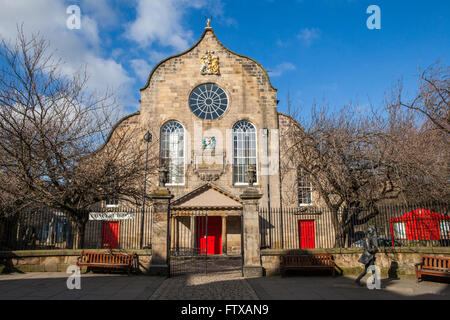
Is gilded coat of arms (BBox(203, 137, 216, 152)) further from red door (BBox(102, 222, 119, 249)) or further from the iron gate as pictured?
red door (BBox(102, 222, 119, 249))

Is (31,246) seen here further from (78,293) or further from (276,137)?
(276,137)

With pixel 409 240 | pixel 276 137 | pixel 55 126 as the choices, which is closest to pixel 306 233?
pixel 276 137

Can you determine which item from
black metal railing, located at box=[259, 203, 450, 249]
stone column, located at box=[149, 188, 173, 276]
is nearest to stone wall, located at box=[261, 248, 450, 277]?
black metal railing, located at box=[259, 203, 450, 249]

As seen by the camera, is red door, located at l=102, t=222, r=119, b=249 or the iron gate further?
red door, located at l=102, t=222, r=119, b=249

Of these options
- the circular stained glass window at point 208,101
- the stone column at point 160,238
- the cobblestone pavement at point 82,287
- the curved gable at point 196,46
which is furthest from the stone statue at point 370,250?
the curved gable at point 196,46

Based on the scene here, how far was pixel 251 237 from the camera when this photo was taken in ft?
35.6

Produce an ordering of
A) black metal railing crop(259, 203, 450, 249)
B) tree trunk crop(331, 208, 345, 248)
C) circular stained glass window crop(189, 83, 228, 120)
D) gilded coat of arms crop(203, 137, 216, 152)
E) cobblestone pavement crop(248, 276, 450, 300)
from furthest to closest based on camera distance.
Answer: circular stained glass window crop(189, 83, 228, 120) < gilded coat of arms crop(203, 137, 216, 152) < tree trunk crop(331, 208, 345, 248) < black metal railing crop(259, 203, 450, 249) < cobblestone pavement crop(248, 276, 450, 300)

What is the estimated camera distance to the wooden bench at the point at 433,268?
8846mm

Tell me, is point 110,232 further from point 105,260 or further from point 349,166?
point 349,166

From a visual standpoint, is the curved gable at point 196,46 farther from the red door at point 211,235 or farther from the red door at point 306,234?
the red door at point 211,235

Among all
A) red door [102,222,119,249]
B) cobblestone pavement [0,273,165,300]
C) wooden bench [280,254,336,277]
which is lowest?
cobblestone pavement [0,273,165,300]

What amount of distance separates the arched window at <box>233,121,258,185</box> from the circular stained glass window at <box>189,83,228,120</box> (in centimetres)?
164

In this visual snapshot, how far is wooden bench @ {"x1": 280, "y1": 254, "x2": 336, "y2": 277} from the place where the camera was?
10492mm

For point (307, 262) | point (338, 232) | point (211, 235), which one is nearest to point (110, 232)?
point (211, 235)
